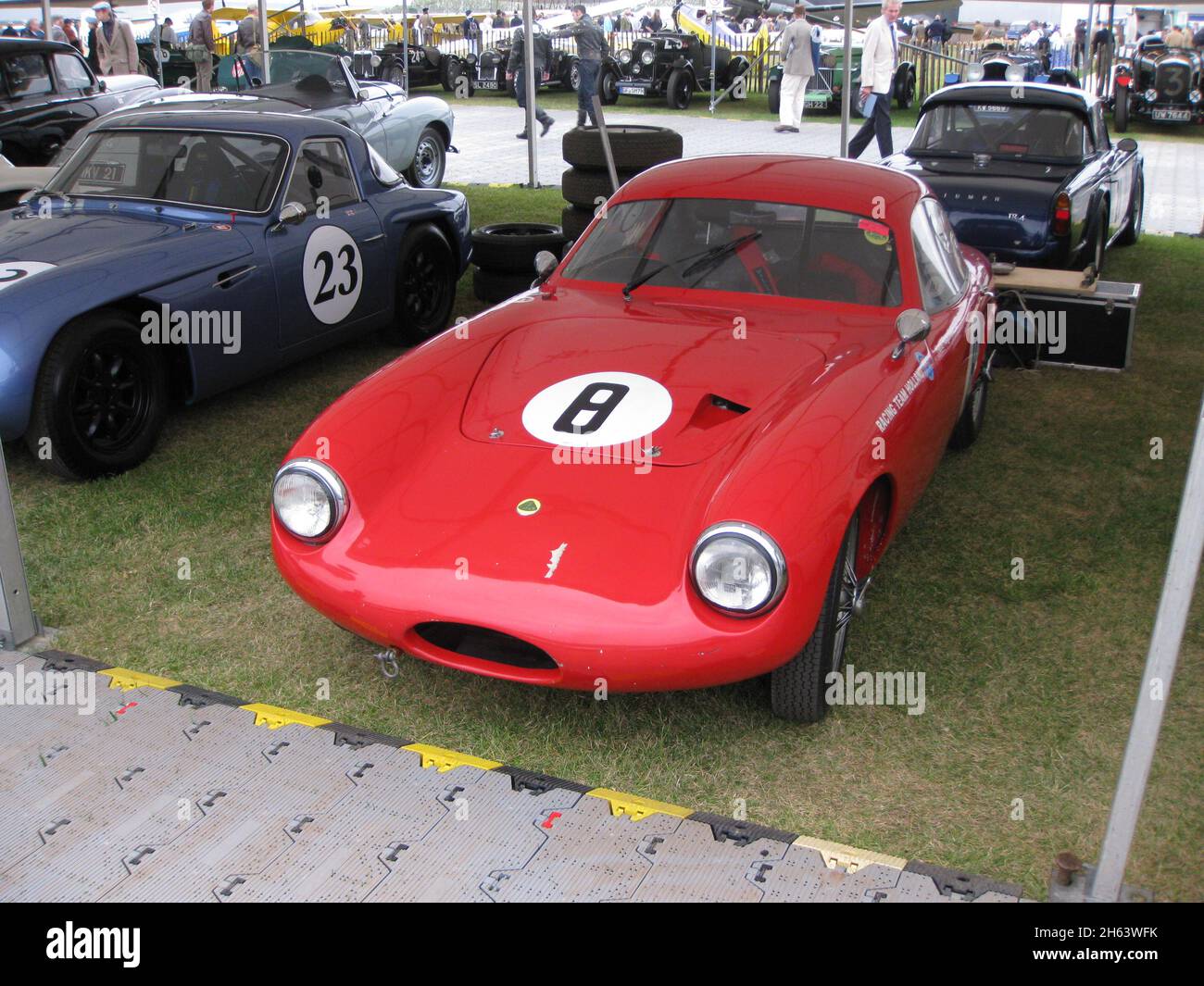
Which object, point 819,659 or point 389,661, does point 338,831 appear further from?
point 819,659

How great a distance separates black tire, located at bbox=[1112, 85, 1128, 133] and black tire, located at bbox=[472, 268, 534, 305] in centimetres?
1343

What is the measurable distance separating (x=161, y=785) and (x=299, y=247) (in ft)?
11.0

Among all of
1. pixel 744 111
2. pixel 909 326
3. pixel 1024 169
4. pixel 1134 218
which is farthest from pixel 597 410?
pixel 744 111

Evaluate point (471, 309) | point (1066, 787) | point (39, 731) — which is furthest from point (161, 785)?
point (471, 309)

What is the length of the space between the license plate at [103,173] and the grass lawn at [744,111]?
42.2 ft

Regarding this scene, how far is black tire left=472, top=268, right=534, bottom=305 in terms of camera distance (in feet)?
23.8

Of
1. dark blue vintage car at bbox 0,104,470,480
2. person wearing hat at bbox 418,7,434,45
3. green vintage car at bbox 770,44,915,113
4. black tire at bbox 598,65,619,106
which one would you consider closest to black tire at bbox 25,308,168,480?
dark blue vintage car at bbox 0,104,470,480

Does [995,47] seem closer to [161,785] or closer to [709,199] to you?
[709,199]

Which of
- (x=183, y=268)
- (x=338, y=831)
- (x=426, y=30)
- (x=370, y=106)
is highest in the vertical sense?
(x=426, y=30)

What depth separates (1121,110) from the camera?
1733 cm

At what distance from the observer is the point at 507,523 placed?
3.08 m

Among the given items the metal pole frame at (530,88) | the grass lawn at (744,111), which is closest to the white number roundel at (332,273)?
the metal pole frame at (530,88)

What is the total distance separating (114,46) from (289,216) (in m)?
12.2

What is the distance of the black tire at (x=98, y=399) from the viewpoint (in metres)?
4.56
